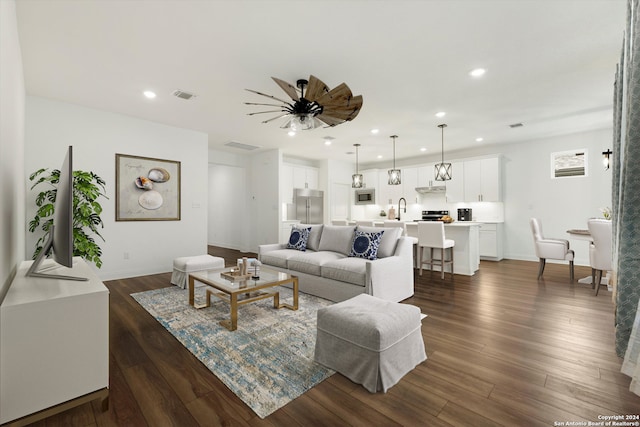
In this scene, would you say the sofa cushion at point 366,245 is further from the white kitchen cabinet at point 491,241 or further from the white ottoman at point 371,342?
the white kitchen cabinet at point 491,241

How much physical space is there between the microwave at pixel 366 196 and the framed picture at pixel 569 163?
4349 mm

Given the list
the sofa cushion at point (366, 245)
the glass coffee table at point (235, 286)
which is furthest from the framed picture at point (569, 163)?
the glass coffee table at point (235, 286)

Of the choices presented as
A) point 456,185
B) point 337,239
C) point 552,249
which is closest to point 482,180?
point 456,185

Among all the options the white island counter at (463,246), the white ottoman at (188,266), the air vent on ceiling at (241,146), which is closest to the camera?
the white ottoman at (188,266)

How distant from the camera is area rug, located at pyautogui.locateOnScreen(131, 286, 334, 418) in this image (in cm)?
188

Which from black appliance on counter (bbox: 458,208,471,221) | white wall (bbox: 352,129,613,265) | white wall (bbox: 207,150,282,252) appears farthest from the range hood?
white wall (bbox: 207,150,282,252)

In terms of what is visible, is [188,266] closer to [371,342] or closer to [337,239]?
[337,239]

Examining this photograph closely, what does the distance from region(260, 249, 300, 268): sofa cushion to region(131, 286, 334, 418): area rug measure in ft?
2.35

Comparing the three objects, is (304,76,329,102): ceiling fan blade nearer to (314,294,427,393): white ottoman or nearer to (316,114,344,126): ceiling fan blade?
(316,114,344,126): ceiling fan blade

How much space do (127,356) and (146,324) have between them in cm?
65

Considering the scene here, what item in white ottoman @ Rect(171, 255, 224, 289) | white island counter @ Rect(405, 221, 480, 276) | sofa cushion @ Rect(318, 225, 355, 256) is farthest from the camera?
white island counter @ Rect(405, 221, 480, 276)

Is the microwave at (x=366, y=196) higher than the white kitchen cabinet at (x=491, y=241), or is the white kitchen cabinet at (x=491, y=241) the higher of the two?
the microwave at (x=366, y=196)

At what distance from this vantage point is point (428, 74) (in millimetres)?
3420

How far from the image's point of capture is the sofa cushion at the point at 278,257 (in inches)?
172
